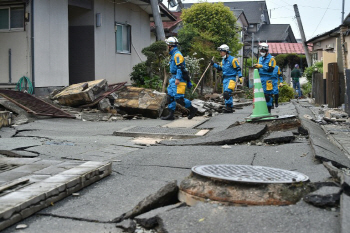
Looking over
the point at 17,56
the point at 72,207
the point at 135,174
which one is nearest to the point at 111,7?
the point at 17,56

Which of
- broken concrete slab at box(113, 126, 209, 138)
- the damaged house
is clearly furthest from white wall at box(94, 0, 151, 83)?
broken concrete slab at box(113, 126, 209, 138)

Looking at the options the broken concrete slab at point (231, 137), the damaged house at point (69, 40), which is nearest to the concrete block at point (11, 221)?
the broken concrete slab at point (231, 137)

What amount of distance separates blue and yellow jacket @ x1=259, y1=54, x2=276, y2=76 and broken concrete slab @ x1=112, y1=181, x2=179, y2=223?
889cm

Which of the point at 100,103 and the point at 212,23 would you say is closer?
the point at 100,103

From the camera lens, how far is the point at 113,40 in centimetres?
1898

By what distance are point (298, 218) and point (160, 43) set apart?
1432cm

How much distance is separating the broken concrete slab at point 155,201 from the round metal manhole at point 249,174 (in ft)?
0.94

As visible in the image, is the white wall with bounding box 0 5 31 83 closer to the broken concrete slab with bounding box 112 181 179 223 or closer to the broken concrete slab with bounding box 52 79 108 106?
the broken concrete slab with bounding box 52 79 108 106

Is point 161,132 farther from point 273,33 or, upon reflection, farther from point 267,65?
point 273,33

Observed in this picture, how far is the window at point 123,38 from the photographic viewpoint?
1962 cm

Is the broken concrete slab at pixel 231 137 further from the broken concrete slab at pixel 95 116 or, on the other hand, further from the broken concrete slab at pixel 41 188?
the broken concrete slab at pixel 95 116

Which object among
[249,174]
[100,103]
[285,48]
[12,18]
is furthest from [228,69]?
[285,48]

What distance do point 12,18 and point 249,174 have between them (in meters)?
12.4

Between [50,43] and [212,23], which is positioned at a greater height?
[212,23]
